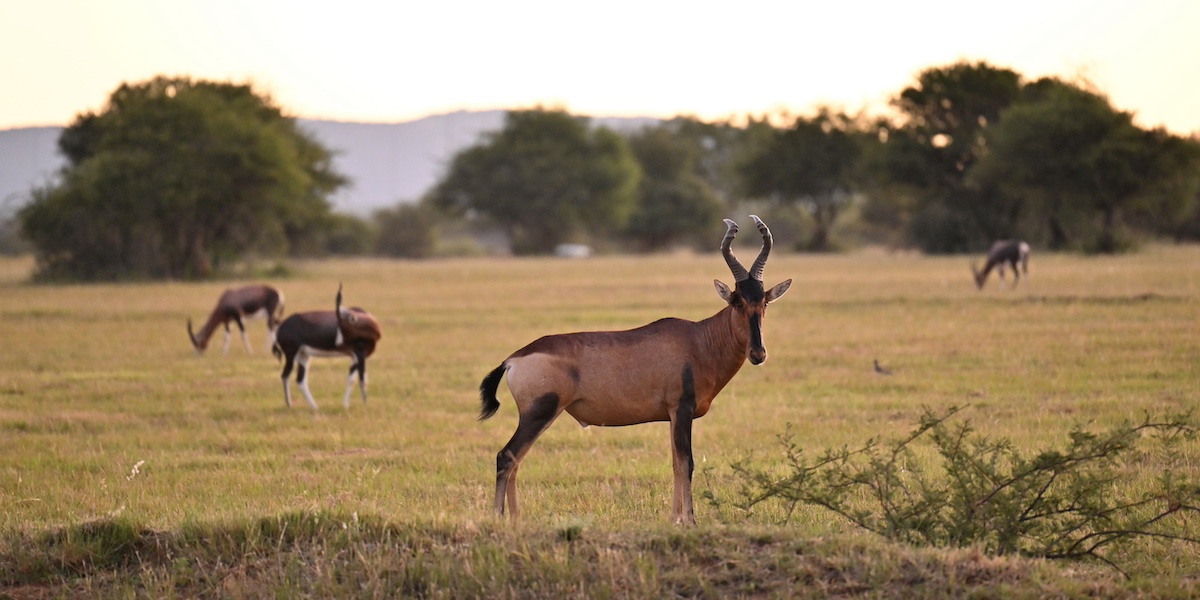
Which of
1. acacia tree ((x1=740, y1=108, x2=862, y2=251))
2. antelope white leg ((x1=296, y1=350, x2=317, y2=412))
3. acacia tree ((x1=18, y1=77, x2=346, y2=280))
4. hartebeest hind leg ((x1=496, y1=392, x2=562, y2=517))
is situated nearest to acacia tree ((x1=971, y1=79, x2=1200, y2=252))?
acacia tree ((x1=740, y1=108, x2=862, y2=251))

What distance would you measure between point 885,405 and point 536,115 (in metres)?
76.5

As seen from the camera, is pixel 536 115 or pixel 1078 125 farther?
pixel 536 115

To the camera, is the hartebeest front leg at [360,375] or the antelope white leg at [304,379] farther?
the hartebeest front leg at [360,375]

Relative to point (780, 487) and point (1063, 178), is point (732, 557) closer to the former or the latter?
point (780, 487)

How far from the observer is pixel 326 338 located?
15.4m

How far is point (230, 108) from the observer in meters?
50.5

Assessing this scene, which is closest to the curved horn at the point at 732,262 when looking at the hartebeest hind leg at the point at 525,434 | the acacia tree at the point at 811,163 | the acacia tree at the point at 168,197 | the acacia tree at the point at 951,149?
the hartebeest hind leg at the point at 525,434

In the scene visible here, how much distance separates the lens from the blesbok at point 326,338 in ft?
49.9

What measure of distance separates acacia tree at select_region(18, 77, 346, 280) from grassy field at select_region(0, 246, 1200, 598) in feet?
52.6

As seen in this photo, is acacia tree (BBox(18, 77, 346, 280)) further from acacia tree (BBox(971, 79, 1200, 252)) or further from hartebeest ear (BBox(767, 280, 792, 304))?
hartebeest ear (BBox(767, 280, 792, 304))

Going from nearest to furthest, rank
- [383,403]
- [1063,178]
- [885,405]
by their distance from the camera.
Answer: [885,405]
[383,403]
[1063,178]

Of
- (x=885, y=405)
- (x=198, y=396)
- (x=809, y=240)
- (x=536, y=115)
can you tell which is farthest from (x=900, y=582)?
(x=536, y=115)

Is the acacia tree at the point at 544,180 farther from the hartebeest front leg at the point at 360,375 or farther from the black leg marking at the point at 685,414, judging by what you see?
the black leg marking at the point at 685,414

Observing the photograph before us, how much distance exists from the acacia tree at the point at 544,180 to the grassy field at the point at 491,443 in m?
54.8
